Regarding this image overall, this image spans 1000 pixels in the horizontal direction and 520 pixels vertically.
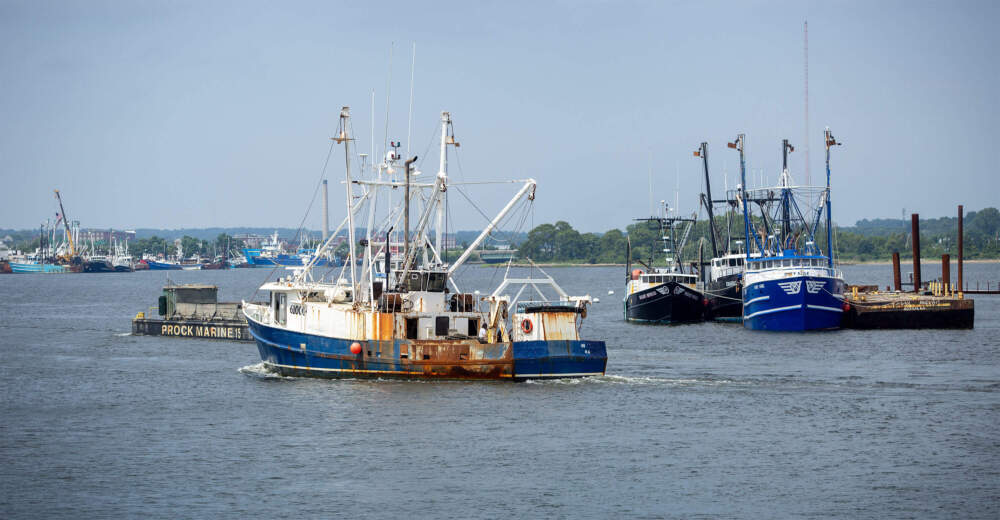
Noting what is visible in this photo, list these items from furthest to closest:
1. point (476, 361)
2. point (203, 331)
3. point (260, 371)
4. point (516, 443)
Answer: point (203, 331) → point (260, 371) → point (476, 361) → point (516, 443)

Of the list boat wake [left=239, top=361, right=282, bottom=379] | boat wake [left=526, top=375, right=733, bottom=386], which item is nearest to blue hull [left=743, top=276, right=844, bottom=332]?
boat wake [left=526, top=375, right=733, bottom=386]

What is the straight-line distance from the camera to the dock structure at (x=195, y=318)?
239ft

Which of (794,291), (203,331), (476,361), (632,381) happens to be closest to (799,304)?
(794,291)

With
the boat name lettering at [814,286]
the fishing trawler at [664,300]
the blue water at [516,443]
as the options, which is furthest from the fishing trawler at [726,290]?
the blue water at [516,443]

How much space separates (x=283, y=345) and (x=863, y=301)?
4760 cm

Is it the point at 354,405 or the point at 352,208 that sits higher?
the point at 352,208

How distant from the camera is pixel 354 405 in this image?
4191 centimetres

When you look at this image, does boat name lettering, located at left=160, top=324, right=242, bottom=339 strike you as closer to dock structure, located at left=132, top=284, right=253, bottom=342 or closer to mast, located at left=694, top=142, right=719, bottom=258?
→ dock structure, located at left=132, top=284, right=253, bottom=342

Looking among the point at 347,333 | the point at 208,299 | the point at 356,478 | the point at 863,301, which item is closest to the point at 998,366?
the point at 863,301

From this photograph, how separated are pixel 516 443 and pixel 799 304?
42.8m

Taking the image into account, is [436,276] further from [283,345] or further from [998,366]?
[998,366]

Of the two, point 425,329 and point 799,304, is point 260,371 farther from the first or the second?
point 799,304

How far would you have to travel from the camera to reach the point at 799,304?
243 feet

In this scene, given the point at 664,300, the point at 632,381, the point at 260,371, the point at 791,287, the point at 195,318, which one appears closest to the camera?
the point at 632,381
